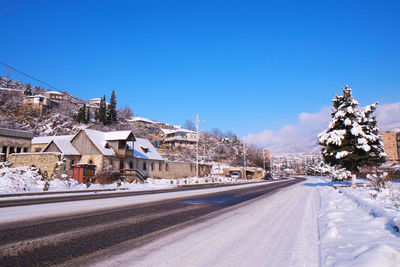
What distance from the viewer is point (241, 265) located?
4.13 meters

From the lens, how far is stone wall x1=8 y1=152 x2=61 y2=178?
34.1m

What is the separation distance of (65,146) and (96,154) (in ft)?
16.1

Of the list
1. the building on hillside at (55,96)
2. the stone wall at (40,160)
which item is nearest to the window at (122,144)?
the stone wall at (40,160)

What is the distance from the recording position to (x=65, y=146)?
38.9m

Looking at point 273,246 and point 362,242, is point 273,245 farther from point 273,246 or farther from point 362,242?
point 362,242

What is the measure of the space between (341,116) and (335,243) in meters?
25.7

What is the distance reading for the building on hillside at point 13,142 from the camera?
34875 millimetres

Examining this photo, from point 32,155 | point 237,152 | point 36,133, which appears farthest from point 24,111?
point 237,152

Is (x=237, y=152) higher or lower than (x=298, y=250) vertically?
higher

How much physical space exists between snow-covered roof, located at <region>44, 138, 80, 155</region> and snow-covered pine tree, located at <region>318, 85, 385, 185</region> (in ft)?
109

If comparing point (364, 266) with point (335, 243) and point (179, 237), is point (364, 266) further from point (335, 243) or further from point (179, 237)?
point (179, 237)

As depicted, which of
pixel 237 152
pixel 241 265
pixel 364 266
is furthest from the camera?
pixel 237 152

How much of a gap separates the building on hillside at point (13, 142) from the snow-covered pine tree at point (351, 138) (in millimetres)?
39577

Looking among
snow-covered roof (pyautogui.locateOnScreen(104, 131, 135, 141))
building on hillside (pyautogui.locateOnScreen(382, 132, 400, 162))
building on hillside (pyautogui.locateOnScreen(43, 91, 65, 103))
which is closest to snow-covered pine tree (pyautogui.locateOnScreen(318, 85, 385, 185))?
snow-covered roof (pyautogui.locateOnScreen(104, 131, 135, 141))
